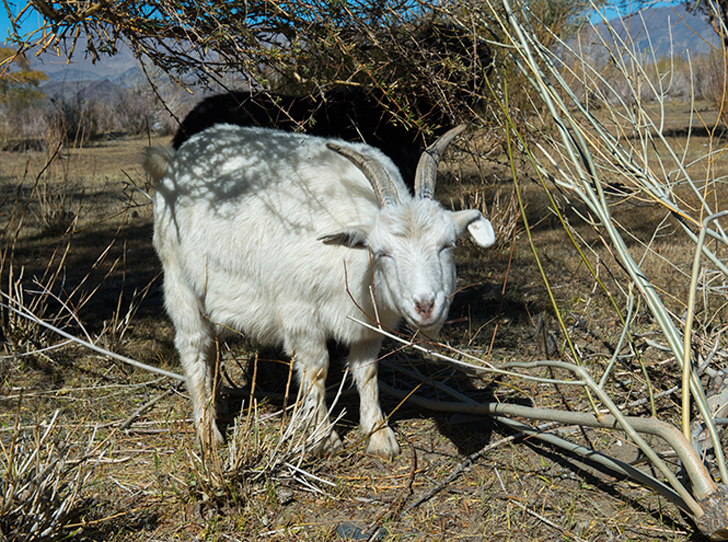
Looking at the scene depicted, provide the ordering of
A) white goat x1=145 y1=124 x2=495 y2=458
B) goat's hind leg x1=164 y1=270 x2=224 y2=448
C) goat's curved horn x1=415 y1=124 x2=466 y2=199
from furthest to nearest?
goat's hind leg x1=164 y1=270 x2=224 y2=448
goat's curved horn x1=415 y1=124 x2=466 y2=199
white goat x1=145 y1=124 x2=495 y2=458

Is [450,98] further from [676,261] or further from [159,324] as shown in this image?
[676,261]

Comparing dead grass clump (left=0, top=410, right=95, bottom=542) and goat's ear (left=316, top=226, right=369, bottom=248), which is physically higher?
goat's ear (left=316, top=226, right=369, bottom=248)

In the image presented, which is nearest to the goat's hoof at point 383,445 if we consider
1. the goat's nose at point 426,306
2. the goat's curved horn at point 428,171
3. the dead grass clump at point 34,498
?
the goat's nose at point 426,306

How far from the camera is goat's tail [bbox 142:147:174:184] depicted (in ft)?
11.9

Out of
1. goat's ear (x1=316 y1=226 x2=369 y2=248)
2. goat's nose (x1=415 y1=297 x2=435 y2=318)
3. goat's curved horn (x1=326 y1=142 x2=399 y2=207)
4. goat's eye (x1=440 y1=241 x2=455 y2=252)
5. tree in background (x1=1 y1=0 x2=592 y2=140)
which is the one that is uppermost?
tree in background (x1=1 y1=0 x2=592 y2=140)

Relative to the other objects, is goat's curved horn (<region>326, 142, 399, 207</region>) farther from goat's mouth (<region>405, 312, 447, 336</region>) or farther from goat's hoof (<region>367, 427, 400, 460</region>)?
goat's hoof (<region>367, 427, 400, 460</region>)

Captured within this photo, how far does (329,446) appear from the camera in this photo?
312 centimetres

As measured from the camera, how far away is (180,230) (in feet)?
11.0

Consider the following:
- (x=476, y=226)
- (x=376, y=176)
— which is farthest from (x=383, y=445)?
(x=376, y=176)

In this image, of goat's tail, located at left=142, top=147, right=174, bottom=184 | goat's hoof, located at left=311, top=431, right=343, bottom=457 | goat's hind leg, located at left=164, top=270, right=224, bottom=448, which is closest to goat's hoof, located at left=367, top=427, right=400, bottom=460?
goat's hoof, located at left=311, top=431, right=343, bottom=457

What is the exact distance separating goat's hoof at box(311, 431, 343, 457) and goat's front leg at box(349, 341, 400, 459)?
7.0 inches

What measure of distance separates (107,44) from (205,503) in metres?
2.21

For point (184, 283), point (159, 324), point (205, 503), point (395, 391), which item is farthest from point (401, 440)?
point (159, 324)

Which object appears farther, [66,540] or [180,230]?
[180,230]
